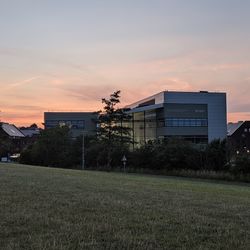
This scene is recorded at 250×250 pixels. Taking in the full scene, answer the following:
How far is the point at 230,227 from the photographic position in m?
8.83

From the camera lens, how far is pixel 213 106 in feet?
385

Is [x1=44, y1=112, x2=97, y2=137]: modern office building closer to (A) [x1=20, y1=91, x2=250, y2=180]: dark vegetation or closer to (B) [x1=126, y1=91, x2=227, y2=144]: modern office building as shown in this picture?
(B) [x1=126, y1=91, x2=227, y2=144]: modern office building

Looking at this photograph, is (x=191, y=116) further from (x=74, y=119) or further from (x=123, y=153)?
(x=74, y=119)

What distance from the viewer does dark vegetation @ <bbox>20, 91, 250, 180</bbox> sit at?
6775cm

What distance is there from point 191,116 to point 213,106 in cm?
571

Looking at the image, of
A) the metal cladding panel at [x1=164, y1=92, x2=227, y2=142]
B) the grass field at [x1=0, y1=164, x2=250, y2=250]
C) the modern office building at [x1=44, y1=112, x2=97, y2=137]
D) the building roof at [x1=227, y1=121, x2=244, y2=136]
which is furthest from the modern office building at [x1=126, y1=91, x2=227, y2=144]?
the grass field at [x1=0, y1=164, x2=250, y2=250]

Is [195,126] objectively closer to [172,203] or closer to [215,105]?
[215,105]

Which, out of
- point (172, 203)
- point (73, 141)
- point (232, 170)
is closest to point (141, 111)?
point (73, 141)

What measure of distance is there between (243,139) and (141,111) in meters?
35.1

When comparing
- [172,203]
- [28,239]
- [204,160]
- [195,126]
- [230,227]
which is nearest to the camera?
[28,239]

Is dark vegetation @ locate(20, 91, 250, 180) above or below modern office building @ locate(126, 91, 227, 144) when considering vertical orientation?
below

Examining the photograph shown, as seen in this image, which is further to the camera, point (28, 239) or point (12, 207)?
point (12, 207)

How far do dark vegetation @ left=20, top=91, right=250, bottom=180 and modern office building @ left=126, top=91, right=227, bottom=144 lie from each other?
81.6ft

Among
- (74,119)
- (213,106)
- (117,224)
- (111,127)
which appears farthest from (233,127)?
(117,224)
